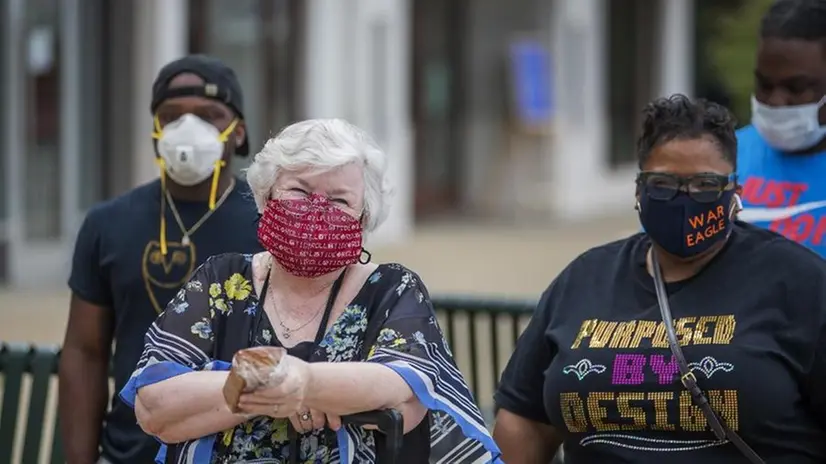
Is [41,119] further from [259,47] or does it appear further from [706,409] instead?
[706,409]

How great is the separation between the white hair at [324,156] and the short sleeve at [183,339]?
24cm

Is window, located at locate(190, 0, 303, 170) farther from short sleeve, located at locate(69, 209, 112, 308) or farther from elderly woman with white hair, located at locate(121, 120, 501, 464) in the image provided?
elderly woman with white hair, located at locate(121, 120, 501, 464)

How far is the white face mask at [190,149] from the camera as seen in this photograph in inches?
148

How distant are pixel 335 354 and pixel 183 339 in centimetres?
32

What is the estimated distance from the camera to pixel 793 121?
161 inches

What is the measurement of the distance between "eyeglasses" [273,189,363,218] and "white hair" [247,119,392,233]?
0.18ft

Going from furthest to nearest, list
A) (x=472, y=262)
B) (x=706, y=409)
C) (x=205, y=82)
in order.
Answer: (x=472, y=262)
(x=205, y=82)
(x=706, y=409)

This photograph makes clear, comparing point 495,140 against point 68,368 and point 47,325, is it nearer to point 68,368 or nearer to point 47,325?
point 47,325

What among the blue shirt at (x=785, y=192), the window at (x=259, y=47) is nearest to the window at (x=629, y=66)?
the window at (x=259, y=47)

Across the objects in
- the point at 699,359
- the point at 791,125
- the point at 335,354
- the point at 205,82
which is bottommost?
the point at 699,359

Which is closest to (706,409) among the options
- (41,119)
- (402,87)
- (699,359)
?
(699,359)

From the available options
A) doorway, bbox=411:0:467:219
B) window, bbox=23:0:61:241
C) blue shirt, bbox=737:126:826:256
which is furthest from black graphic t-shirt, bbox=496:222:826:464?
doorway, bbox=411:0:467:219

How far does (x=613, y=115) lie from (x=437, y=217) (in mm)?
4863

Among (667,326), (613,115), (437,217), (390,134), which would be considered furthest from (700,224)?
(613,115)
